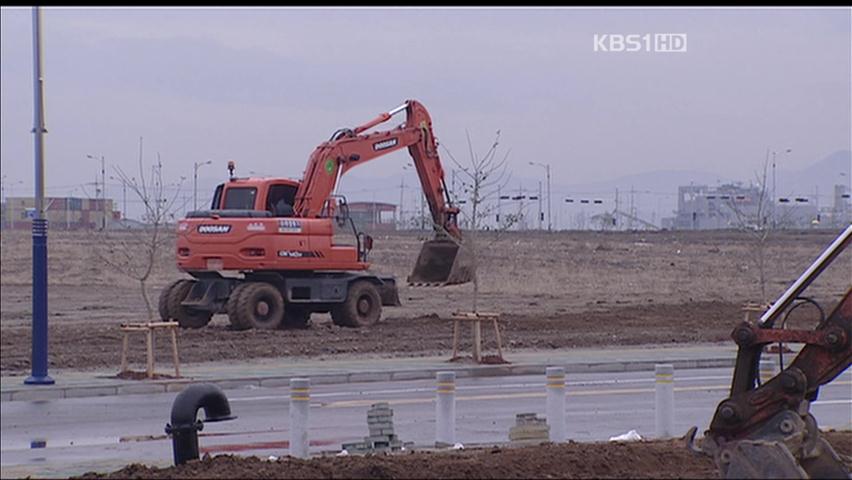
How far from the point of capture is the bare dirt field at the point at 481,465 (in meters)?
10.6

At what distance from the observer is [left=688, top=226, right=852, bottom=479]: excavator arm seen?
927 cm

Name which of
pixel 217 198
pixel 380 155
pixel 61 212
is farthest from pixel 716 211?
pixel 61 212

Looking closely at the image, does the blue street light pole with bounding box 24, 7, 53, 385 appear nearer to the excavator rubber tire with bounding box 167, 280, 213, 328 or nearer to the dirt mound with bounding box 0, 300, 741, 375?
the dirt mound with bounding box 0, 300, 741, 375

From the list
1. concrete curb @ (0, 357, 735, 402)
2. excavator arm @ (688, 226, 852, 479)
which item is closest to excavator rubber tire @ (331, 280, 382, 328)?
concrete curb @ (0, 357, 735, 402)

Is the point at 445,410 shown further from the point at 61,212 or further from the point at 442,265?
the point at 442,265

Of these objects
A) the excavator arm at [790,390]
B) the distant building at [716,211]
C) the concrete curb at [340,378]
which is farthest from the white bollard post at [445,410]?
the distant building at [716,211]

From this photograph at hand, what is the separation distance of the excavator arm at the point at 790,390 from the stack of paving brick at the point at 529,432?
4292 mm

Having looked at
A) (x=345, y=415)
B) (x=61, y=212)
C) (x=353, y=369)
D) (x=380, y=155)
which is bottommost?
(x=345, y=415)

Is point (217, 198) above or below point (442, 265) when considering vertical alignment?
above

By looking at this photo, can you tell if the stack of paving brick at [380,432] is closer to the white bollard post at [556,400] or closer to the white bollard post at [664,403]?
the white bollard post at [556,400]

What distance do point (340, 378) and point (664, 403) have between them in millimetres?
7800

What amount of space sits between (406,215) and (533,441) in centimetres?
6301

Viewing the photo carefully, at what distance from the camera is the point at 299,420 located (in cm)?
1304

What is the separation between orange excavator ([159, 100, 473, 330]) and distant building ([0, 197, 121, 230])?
2.13 meters
